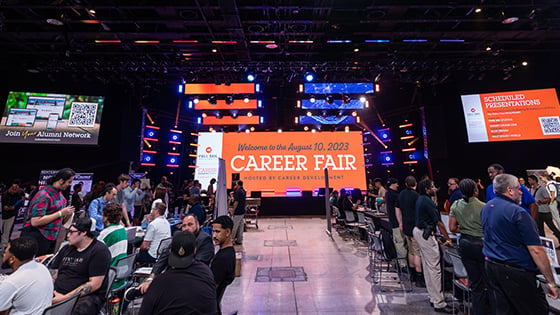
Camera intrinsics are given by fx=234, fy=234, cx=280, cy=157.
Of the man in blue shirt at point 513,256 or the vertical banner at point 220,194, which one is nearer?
the man in blue shirt at point 513,256

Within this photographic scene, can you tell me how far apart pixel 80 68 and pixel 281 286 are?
9871 millimetres

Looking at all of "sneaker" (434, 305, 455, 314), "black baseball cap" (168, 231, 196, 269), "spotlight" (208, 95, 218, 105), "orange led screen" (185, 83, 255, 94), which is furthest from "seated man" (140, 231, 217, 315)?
"spotlight" (208, 95, 218, 105)

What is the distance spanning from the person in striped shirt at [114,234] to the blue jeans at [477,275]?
3.86 metres

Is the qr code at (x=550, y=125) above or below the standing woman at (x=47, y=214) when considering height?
above

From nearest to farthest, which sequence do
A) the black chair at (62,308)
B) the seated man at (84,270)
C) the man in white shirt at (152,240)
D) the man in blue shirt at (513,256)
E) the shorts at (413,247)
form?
the black chair at (62,308), the man in blue shirt at (513,256), the seated man at (84,270), the man in white shirt at (152,240), the shorts at (413,247)

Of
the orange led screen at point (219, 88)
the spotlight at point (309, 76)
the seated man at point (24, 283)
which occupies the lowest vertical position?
the seated man at point (24, 283)

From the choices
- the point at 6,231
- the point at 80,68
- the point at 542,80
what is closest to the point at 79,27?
the point at 80,68

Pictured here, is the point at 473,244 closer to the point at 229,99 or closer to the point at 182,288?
the point at 182,288

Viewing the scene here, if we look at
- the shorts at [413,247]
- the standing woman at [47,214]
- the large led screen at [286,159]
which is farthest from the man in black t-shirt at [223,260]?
the large led screen at [286,159]

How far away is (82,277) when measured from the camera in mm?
2004

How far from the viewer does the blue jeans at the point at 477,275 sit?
2.45 m

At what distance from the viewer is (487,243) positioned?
2.12 m

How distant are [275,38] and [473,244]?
7.28 m

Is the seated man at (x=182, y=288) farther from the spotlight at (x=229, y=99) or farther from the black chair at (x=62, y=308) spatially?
the spotlight at (x=229, y=99)
